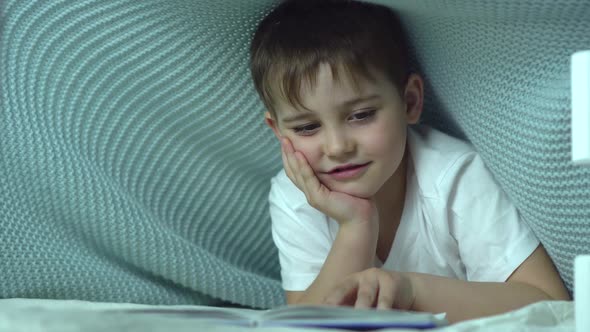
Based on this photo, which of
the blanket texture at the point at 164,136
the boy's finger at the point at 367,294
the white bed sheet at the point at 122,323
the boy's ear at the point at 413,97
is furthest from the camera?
the boy's ear at the point at 413,97

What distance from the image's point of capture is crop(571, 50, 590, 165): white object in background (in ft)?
1.77

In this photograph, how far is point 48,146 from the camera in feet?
3.13

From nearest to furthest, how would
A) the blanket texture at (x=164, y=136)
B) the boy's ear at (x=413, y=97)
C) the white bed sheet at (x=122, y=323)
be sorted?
the white bed sheet at (x=122, y=323), the blanket texture at (x=164, y=136), the boy's ear at (x=413, y=97)

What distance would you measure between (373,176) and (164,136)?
0.31 metres

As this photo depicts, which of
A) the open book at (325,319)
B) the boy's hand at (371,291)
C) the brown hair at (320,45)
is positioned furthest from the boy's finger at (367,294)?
the brown hair at (320,45)

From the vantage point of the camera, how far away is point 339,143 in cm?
85

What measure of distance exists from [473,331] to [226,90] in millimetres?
534

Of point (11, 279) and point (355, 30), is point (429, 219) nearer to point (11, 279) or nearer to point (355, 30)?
point (355, 30)

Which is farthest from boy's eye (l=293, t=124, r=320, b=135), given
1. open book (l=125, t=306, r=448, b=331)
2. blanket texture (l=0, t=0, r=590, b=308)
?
open book (l=125, t=306, r=448, b=331)

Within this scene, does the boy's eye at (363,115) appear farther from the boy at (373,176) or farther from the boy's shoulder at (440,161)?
the boy's shoulder at (440,161)

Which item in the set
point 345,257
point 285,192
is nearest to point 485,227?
point 345,257

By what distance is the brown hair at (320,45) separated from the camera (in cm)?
86

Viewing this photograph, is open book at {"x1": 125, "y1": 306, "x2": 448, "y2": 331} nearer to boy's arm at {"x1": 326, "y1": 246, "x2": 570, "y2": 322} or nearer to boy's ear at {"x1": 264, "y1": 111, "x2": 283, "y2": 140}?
boy's arm at {"x1": 326, "y1": 246, "x2": 570, "y2": 322}

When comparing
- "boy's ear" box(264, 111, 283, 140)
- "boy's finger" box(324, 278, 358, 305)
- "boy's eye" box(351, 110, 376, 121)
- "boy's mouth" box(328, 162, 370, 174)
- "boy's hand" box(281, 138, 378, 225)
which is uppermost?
"boy's eye" box(351, 110, 376, 121)
